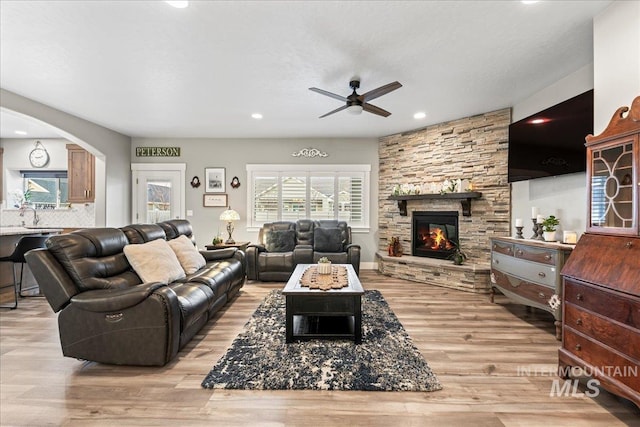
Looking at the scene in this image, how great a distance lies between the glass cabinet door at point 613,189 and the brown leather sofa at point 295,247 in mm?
3388

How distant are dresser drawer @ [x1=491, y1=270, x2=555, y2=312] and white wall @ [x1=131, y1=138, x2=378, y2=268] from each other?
2.78m

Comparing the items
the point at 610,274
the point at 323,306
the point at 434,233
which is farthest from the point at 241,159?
the point at 610,274

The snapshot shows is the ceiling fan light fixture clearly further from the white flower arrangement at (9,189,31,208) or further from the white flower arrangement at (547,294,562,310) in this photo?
the white flower arrangement at (9,189,31,208)

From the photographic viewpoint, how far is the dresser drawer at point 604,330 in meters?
1.70

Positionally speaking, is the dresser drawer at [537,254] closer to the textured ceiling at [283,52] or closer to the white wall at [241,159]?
the textured ceiling at [283,52]

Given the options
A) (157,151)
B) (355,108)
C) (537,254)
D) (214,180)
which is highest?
(157,151)

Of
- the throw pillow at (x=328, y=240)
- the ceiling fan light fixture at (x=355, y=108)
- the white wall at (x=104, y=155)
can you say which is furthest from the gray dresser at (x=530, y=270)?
the white wall at (x=104, y=155)

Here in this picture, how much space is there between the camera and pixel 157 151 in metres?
6.41

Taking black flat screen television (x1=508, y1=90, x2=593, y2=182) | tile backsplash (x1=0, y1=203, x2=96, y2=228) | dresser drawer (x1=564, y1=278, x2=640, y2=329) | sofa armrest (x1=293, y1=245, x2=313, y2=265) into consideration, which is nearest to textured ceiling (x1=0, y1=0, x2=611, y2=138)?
black flat screen television (x1=508, y1=90, x2=593, y2=182)

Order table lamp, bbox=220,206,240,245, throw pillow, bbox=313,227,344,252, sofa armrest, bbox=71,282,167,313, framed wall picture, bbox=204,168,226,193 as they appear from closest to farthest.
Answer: sofa armrest, bbox=71,282,167,313, throw pillow, bbox=313,227,344,252, table lamp, bbox=220,206,240,245, framed wall picture, bbox=204,168,226,193

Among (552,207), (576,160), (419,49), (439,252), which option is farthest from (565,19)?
(439,252)

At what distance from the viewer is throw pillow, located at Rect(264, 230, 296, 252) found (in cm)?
554

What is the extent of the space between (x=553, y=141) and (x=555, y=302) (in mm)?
1785

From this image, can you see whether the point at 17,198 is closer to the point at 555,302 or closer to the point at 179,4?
the point at 179,4
